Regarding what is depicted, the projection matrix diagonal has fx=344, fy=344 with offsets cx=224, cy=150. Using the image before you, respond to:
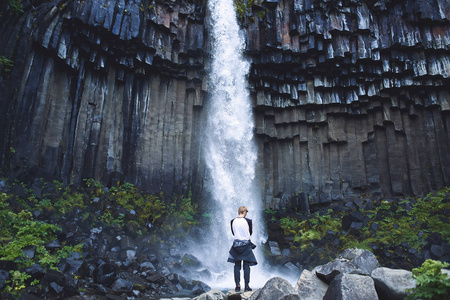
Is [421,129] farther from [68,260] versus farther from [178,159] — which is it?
[68,260]

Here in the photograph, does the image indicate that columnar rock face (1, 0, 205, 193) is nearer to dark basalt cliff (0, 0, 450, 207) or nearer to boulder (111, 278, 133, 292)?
dark basalt cliff (0, 0, 450, 207)

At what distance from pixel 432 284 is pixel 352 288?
3.85 feet

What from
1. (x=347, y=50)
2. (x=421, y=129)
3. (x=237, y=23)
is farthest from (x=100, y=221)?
(x=421, y=129)

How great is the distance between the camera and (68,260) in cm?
927

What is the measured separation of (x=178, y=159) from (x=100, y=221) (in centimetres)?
566

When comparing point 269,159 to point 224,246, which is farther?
point 269,159

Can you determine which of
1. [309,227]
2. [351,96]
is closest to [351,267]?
[309,227]

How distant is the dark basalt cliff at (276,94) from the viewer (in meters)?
15.2

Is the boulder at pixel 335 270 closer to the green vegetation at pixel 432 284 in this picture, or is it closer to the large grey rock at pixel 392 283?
the large grey rock at pixel 392 283

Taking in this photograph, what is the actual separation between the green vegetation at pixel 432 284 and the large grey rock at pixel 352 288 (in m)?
0.68

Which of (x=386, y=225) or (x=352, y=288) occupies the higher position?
(x=386, y=225)

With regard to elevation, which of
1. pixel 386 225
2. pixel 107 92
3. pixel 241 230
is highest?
pixel 107 92

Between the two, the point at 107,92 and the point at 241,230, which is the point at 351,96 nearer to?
the point at 107,92

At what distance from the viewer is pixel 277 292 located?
224 inches
